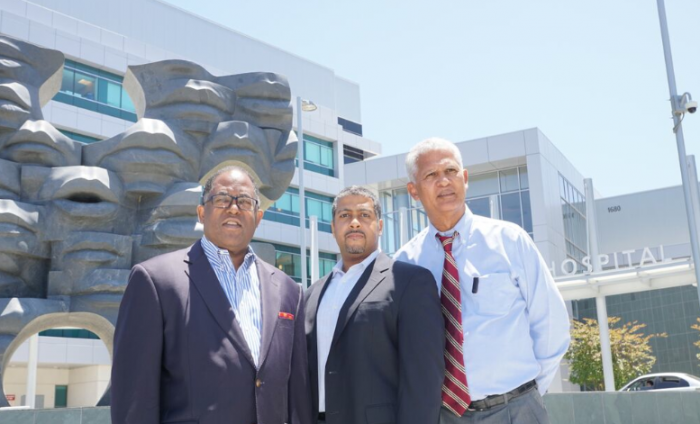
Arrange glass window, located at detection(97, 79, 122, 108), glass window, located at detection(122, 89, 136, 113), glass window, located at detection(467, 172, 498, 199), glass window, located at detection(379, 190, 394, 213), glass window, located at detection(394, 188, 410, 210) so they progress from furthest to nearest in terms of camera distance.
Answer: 1. glass window, located at detection(122, 89, 136, 113)
2. glass window, located at detection(379, 190, 394, 213)
3. glass window, located at detection(394, 188, 410, 210)
4. glass window, located at detection(97, 79, 122, 108)
5. glass window, located at detection(467, 172, 498, 199)

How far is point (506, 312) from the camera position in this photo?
3777mm

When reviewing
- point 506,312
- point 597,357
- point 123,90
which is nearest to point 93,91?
point 123,90

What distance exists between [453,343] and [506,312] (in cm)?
31

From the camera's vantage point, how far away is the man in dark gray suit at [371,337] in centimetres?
353

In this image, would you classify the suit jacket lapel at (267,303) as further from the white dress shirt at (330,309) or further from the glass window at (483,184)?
the glass window at (483,184)

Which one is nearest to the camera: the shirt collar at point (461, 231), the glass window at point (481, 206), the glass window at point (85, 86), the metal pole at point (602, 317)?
the shirt collar at point (461, 231)

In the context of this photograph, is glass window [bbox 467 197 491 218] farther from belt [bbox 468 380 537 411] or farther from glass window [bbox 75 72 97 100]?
belt [bbox 468 380 537 411]

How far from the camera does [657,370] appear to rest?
32688mm

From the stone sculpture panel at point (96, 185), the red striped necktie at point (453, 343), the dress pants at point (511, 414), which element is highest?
the stone sculpture panel at point (96, 185)

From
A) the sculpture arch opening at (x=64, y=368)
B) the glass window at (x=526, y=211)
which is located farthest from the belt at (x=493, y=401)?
the glass window at (x=526, y=211)

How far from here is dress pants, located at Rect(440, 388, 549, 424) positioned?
142 inches

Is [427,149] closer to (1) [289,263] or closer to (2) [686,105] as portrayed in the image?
(2) [686,105]

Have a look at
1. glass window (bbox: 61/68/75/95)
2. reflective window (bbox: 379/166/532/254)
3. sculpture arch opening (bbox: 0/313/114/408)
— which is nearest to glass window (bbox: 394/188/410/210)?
reflective window (bbox: 379/166/532/254)

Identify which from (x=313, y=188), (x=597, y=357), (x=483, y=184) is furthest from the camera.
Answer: (x=313, y=188)
